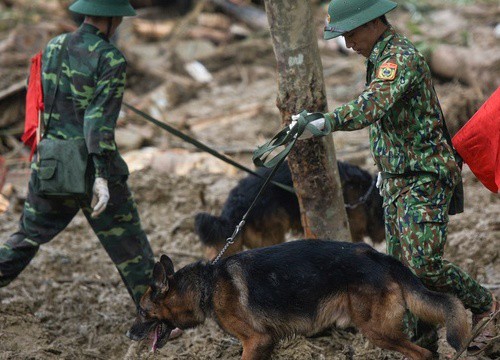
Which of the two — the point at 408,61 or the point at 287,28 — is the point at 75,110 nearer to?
the point at 287,28

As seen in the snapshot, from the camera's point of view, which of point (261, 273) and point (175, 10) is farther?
point (175, 10)

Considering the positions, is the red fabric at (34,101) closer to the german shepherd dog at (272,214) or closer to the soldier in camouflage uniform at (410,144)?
the german shepherd dog at (272,214)

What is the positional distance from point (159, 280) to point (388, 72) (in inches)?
76.5

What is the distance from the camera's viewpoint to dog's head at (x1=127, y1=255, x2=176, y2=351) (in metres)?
4.88

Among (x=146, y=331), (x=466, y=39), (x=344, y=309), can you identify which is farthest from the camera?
(x=466, y=39)

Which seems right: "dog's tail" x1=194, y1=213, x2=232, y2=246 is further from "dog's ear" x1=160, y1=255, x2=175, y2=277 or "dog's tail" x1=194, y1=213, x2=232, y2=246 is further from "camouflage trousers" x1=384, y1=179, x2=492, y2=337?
"camouflage trousers" x1=384, y1=179, x2=492, y2=337

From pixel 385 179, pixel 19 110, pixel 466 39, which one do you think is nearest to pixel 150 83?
pixel 19 110

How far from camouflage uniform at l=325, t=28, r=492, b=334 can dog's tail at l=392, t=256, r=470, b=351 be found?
132 mm

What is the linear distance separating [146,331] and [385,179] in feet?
5.97

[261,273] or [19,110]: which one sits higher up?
[261,273]

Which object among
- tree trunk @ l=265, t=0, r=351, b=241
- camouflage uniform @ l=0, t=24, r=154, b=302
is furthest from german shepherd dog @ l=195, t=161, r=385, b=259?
tree trunk @ l=265, t=0, r=351, b=241

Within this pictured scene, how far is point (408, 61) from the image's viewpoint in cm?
429

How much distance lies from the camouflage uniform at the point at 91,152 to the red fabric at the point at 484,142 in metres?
2.31

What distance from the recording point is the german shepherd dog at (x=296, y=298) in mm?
4438
